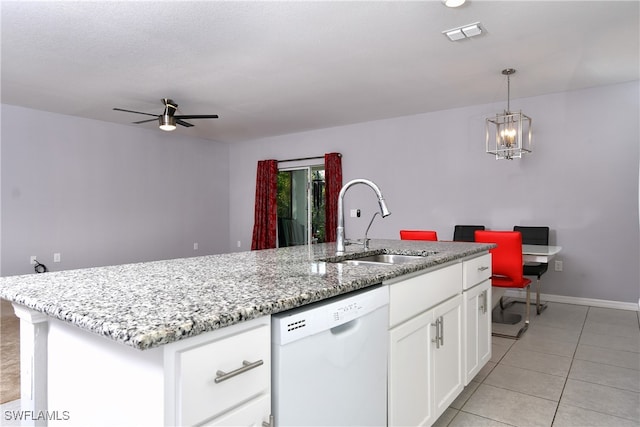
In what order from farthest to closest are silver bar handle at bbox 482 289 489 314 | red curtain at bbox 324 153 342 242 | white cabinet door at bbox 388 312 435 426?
red curtain at bbox 324 153 342 242, silver bar handle at bbox 482 289 489 314, white cabinet door at bbox 388 312 435 426

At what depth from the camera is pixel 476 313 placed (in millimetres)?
2244

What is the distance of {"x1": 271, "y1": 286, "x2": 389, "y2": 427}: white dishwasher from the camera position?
999 mm

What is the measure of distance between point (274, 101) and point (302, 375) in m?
4.25

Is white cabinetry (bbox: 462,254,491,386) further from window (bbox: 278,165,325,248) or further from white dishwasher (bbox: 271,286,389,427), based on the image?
window (bbox: 278,165,325,248)

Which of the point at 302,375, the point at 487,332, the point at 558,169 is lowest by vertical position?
the point at 487,332

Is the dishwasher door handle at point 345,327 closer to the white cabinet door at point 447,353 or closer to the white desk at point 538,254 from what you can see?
the white cabinet door at point 447,353

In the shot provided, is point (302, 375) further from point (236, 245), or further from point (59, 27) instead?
point (236, 245)

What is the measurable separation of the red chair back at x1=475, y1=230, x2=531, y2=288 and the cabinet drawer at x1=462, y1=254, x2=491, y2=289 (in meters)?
0.90

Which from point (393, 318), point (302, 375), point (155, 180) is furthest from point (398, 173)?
point (302, 375)

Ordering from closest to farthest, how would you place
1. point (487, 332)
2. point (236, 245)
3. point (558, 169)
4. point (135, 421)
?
point (135, 421) < point (487, 332) < point (558, 169) < point (236, 245)

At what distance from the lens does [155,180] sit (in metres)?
6.58

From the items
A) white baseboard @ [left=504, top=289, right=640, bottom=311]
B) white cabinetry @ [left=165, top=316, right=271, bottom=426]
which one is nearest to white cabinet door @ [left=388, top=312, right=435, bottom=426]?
white cabinetry @ [left=165, top=316, right=271, bottom=426]

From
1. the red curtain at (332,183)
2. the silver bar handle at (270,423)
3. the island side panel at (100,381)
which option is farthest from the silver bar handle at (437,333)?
the red curtain at (332,183)

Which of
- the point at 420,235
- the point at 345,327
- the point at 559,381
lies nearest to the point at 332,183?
the point at 420,235
